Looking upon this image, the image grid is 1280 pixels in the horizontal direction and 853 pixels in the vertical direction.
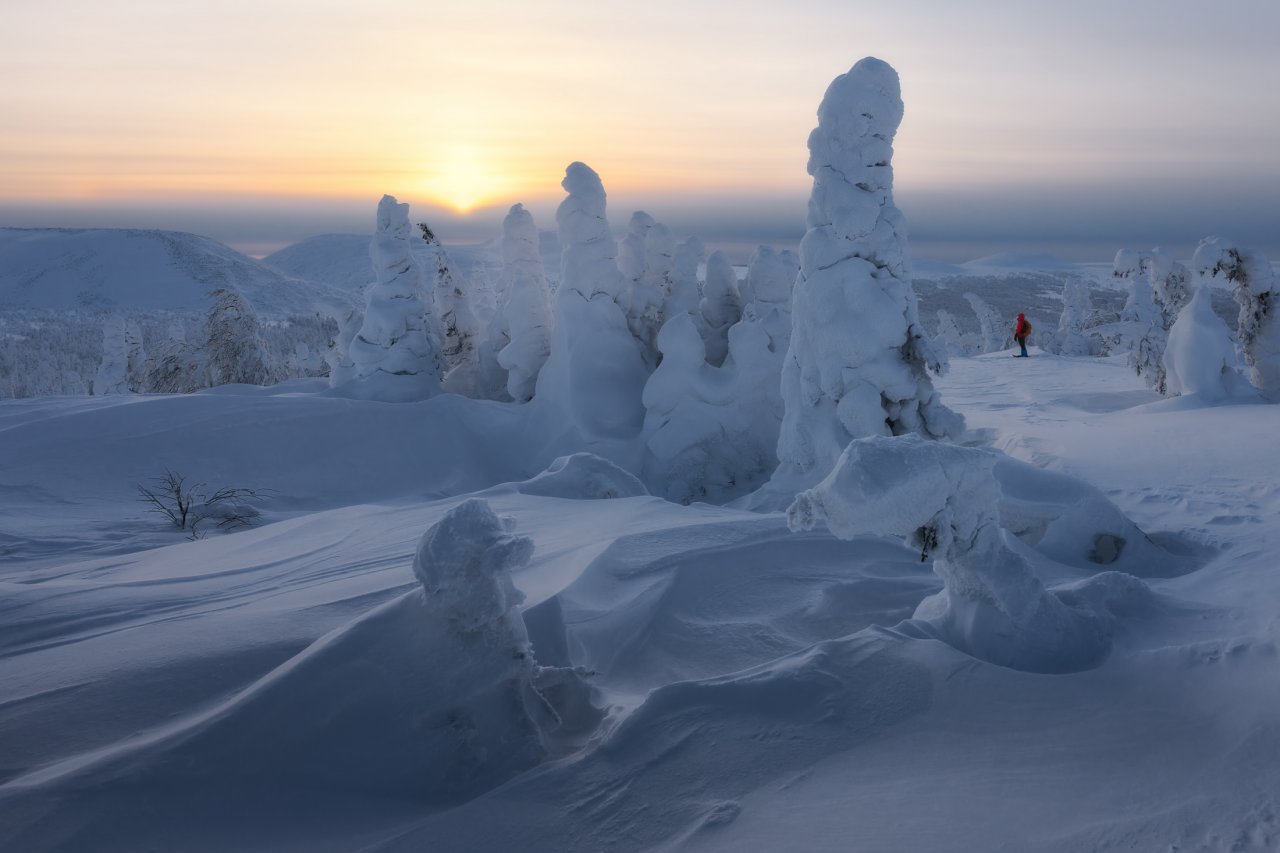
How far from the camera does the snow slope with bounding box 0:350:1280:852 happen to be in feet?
10.4

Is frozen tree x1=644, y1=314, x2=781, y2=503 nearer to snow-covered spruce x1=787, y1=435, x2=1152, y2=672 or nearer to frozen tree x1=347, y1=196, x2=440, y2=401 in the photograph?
frozen tree x1=347, y1=196, x2=440, y2=401

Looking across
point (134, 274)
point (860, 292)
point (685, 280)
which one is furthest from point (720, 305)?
point (134, 274)

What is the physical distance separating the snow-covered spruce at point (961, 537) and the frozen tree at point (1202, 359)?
12696 millimetres

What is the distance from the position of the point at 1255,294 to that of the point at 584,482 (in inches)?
541

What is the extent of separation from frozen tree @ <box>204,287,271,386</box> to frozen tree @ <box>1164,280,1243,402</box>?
24.9 m

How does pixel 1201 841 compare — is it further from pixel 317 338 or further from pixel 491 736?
pixel 317 338

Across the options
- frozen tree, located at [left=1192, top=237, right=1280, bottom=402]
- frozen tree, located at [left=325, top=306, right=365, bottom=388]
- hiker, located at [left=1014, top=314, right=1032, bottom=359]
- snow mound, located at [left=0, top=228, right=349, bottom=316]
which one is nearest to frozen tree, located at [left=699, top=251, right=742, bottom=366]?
frozen tree, located at [left=325, top=306, right=365, bottom=388]

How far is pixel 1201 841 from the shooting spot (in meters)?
2.82

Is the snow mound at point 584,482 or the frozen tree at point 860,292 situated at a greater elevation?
the frozen tree at point 860,292

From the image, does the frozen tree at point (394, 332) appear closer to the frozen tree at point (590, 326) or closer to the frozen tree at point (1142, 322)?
the frozen tree at point (590, 326)

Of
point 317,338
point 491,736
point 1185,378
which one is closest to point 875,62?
point 1185,378

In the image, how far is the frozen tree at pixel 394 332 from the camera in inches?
707

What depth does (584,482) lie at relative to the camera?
10742 millimetres

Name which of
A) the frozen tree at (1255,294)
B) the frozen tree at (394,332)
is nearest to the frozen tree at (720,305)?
the frozen tree at (394,332)
